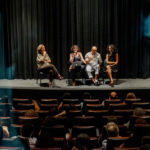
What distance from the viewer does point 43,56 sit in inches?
321

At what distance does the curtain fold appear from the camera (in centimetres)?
1021

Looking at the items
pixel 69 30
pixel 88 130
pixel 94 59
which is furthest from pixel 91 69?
pixel 88 130

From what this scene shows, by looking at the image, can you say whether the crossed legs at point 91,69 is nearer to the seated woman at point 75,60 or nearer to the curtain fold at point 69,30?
the seated woman at point 75,60

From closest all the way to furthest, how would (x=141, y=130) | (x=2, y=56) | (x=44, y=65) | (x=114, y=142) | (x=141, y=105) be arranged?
1. (x=114, y=142)
2. (x=141, y=130)
3. (x=141, y=105)
4. (x=44, y=65)
5. (x=2, y=56)

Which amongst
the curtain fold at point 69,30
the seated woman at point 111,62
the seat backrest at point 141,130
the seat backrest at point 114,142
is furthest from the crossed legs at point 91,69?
the seat backrest at point 114,142

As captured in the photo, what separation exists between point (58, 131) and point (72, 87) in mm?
3887

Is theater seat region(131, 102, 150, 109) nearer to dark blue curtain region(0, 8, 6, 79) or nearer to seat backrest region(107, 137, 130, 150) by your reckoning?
seat backrest region(107, 137, 130, 150)

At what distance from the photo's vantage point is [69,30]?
10.4 meters

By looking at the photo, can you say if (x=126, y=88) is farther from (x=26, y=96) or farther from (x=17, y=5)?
(x=17, y=5)

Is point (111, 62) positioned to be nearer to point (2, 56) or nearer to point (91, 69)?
point (91, 69)

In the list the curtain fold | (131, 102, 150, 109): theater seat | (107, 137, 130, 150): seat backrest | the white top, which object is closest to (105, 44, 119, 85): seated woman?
the white top

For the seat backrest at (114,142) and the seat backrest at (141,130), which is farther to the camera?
the seat backrest at (141,130)

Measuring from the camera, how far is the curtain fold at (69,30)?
10.2 m

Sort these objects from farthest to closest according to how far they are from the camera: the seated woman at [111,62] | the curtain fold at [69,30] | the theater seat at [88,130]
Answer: the curtain fold at [69,30]
the seated woman at [111,62]
the theater seat at [88,130]
